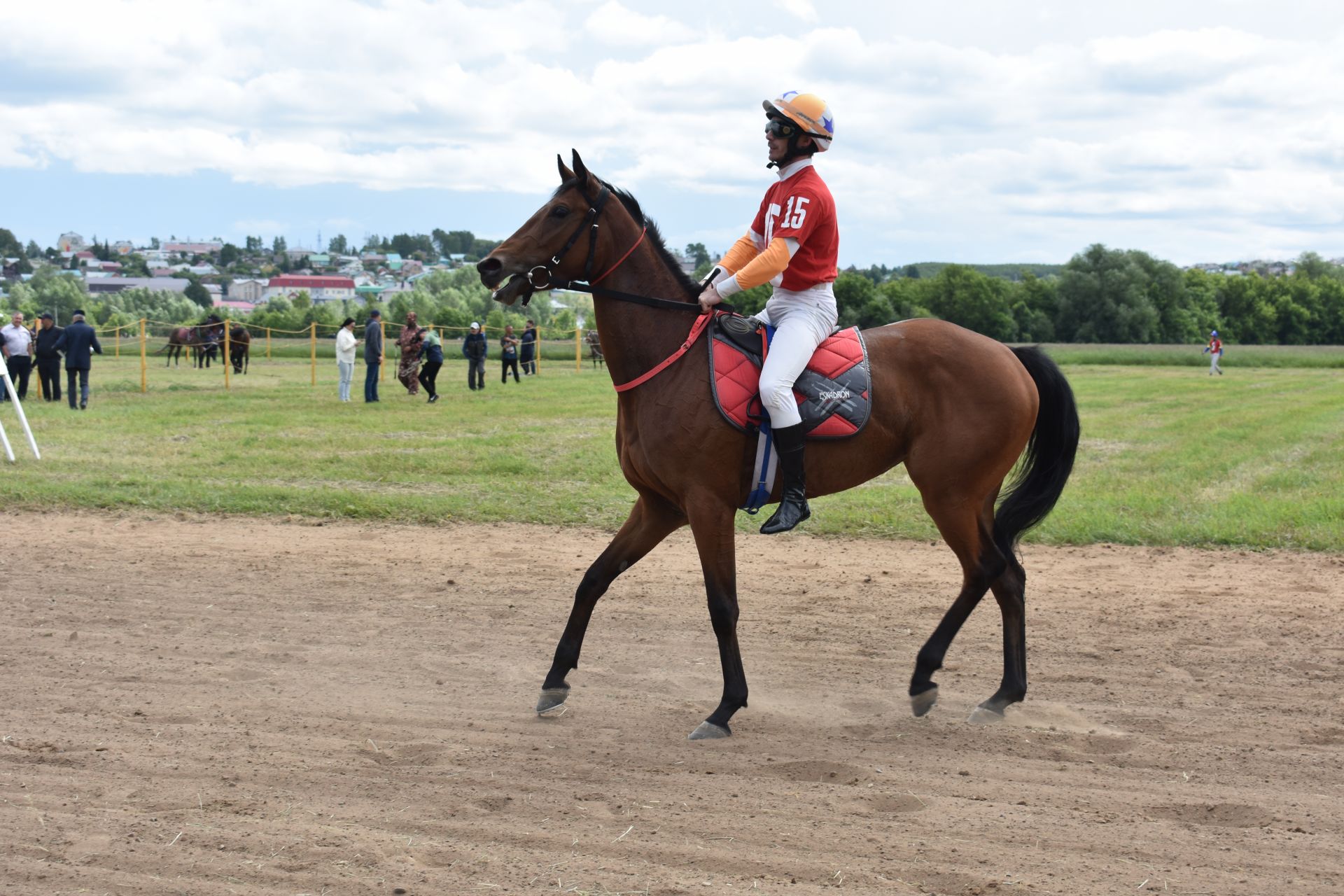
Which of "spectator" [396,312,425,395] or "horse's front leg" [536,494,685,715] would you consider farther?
"spectator" [396,312,425,395]

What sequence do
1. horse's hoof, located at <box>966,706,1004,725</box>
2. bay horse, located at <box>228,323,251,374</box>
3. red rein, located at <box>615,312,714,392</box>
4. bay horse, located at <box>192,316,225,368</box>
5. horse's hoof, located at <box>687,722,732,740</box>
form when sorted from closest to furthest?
horse's hoof, located at <box>687,722,732,740</box> → horse's hoof, located at <box>966,706,1004,725</box> → red rein, located at <box>615,312,714,392</box> → bay horse, located at <box>228,323,251,374</box> → bay horse, located at <box>192,316,225,368</box>

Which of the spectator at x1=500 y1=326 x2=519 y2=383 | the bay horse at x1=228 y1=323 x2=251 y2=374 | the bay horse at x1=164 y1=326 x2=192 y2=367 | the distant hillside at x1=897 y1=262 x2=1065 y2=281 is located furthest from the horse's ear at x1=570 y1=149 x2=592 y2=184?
the distant hillside at x1=897 y1=262 x2=1065 y2=281

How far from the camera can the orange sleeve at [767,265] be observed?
17.4 ft

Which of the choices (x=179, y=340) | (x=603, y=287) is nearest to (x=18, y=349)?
(x=179, y=340)

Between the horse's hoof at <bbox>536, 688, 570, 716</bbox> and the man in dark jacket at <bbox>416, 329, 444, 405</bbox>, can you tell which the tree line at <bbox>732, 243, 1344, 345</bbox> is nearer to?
the man in dark jacket at <bbox>416, 329, 444, 405</bbox>

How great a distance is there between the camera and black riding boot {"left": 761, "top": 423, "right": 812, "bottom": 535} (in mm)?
5488

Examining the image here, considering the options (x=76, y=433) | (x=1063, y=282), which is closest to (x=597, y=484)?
(x=76, y=433)

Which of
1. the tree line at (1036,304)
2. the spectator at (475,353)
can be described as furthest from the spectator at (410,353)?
the tree line at (1036,304)

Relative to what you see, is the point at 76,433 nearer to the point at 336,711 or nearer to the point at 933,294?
the point at 336,711

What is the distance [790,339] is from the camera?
5504mm

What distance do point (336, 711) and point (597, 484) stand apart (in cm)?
784

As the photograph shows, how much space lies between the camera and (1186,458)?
1571 centimetres

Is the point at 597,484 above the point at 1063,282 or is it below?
below

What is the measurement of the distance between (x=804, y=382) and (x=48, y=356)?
71.7ft
